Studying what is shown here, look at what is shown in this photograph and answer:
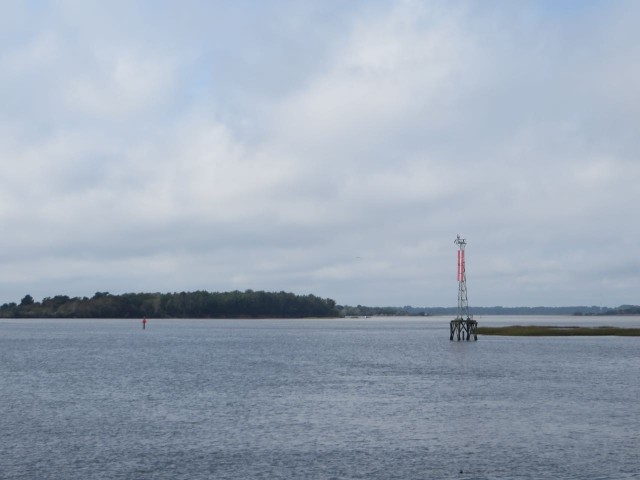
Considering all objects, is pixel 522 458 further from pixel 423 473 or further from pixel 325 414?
pixel 325 414

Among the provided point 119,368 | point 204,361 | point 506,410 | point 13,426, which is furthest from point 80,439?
point 204,361

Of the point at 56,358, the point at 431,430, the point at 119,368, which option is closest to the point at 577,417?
the point at 431,430

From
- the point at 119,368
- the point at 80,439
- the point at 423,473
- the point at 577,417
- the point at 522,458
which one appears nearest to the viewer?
the point at 423,473

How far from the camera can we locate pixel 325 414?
44.2 metres

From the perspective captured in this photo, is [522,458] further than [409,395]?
No

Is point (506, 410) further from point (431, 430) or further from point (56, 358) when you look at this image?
point (56, 358)

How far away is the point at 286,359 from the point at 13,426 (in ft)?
172

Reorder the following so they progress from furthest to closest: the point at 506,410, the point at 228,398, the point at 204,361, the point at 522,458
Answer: the point at 204,361, the point at 228,398, the point at 506,410, the point at 522,458

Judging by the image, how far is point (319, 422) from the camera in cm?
4138

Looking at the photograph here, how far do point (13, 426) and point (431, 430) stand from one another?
66.6ft

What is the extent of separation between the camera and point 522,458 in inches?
1268

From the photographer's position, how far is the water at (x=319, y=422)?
30672 millimetres

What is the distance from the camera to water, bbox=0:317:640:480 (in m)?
30.7

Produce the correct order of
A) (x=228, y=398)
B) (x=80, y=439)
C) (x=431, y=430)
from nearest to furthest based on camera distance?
1. (x=80, y=439)
2. (x=431, y=430)
3. (x=228, y=398)
